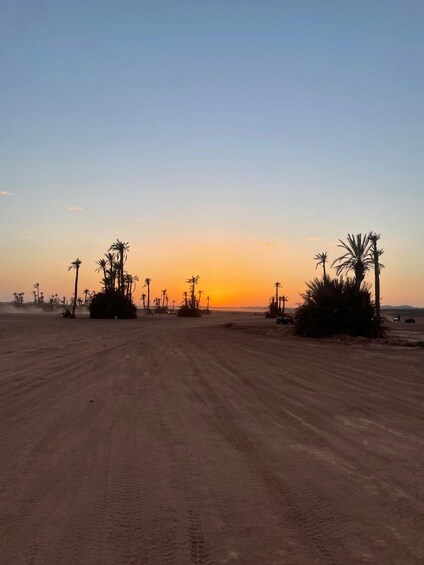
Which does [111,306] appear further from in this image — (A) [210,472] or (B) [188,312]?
(A) [210,472]

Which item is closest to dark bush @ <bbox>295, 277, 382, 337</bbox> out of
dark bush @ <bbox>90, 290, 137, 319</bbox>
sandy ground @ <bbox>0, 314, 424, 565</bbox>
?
sandy ground @ <bbox>0, 314, 424, 565</bbox>

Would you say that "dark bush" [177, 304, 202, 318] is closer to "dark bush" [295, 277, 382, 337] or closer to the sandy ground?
"dark bush" [295, 277, 382, 337]

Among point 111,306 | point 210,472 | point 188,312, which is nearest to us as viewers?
point 210,472

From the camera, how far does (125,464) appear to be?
232 inches

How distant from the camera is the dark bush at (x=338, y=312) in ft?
105

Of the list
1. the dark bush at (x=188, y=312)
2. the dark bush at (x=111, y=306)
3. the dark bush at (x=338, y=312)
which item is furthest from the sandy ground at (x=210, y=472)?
the dark bush at (x=188, y=312)

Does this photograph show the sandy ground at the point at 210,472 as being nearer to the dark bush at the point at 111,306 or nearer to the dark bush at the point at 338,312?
the dark bush at the point at 338,312

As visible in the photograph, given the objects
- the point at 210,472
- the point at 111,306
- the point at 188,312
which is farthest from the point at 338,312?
the point at 188,312

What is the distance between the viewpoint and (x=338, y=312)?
31766 mm

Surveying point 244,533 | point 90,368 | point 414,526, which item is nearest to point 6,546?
point 244,533

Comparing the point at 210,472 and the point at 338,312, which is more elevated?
the point at 338,312

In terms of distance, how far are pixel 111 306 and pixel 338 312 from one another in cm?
4818

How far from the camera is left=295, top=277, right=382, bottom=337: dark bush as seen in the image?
105ft

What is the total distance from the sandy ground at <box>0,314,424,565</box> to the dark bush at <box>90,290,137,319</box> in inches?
2499
